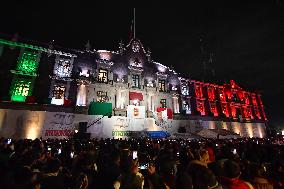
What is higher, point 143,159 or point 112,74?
point 112,74

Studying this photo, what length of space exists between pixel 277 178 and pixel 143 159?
4.05 metres

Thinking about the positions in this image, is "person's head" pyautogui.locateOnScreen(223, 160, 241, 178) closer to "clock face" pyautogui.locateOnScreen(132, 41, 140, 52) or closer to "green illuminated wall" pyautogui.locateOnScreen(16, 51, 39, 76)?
"green illuminated wall" pyautogui.locateOnScreen(16, 51, 39, 76)

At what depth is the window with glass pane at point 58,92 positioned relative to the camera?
25209 millimetres

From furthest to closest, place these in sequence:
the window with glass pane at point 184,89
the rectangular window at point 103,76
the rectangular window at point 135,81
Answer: the window with glass pane at point 184,89, the rectangular window at point 135,81, the rectangular window at point 103,76

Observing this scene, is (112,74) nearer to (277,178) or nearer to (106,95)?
(106,95)

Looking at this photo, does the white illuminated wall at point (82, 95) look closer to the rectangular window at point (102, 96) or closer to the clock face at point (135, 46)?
the rectangular window at point (102, 96)

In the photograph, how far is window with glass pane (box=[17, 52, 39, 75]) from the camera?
80.0 feet

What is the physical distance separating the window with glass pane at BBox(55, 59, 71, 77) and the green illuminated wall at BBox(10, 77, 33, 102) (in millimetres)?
3717

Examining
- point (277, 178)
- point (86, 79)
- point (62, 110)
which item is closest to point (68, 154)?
point (277, 178)

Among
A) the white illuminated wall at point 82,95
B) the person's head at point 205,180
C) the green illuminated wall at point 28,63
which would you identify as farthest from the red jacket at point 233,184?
the green illuminated wall at point 28,63

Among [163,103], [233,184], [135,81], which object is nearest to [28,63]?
[135,81]

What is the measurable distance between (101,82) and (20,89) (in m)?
10.1

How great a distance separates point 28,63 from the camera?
25.0m

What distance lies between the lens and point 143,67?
1265 inches
